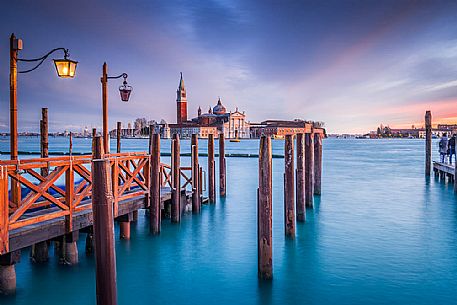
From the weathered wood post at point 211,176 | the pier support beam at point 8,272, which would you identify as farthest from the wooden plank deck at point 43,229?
the weathered wood post at point 211,176

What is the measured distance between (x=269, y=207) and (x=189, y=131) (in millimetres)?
137655

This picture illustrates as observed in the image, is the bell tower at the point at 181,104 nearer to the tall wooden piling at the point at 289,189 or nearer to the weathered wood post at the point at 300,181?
the weathered wood post at the point at 300,181

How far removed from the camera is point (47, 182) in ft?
18.0

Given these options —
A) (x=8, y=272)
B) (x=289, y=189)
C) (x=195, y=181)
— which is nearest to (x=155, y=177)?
(x=195, y=181)

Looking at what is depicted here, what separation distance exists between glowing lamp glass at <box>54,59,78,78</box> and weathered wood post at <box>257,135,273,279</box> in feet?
10.2

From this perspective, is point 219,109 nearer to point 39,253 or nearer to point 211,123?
point 211,123

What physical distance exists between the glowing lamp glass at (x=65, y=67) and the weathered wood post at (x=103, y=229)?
3414mm

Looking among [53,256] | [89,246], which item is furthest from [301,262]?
[53,256]

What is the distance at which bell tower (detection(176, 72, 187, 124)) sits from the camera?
14800cm

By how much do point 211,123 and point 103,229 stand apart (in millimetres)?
142768

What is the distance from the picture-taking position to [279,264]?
7316 millimetres

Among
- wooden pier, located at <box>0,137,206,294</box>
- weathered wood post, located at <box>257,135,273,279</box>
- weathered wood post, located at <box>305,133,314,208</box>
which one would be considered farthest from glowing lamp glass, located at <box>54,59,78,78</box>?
weathered wood post, located at <box>305,133,314,208</box>

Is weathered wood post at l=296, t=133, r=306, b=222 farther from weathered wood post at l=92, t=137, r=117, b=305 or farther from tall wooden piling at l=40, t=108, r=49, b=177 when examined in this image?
weathered wood post at l=92, t=137, r=117, b=305

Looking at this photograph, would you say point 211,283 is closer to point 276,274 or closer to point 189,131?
point 276,274
